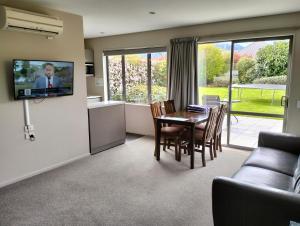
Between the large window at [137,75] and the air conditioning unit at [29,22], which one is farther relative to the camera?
the large window at [137,75]

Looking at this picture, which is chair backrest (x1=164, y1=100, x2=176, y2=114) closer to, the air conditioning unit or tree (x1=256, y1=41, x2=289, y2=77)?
tree (x1=256, y1=41, x2=289, y2=77)

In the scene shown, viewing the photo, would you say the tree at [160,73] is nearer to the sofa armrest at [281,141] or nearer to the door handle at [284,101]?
the door handle at [284,101]

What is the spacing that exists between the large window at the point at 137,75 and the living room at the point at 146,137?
47 millimetres

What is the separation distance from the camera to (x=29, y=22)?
3072 millimetres

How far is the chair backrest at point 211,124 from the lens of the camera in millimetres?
3746

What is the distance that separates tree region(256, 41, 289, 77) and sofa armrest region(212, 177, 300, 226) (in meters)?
3.06

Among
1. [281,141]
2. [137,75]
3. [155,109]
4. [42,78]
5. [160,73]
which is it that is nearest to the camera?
[281,141]

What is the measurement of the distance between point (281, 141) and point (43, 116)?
3424 mm

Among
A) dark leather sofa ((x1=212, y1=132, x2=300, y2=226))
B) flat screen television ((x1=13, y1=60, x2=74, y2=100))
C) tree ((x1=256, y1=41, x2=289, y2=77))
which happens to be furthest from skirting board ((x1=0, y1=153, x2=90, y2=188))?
tree ((x1=256, y1=41, x2=289, y2=77))

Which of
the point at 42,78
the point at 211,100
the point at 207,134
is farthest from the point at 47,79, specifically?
the point at 211,100

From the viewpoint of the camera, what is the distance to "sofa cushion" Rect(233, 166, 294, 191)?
7.30ft

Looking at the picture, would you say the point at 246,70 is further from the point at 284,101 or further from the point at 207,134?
the point at 207,134

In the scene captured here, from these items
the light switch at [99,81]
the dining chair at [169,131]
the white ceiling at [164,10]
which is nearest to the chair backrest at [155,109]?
the dining chair at [169,131]

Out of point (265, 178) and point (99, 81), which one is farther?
point (99, 81)
